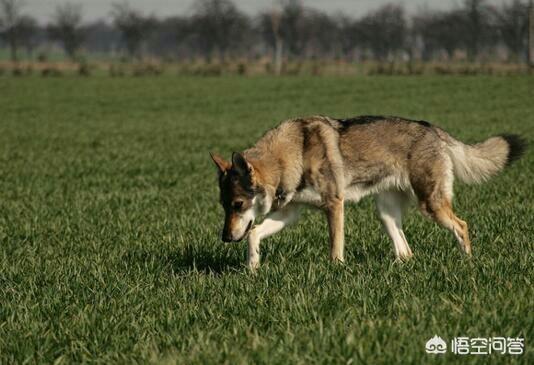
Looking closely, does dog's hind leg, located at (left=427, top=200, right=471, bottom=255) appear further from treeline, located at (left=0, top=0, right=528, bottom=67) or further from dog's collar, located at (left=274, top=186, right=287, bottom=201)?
treeline, located at (left=0, top=0, right=528, bottom=67)

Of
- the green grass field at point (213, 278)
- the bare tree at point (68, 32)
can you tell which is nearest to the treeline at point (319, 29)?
the bare tree at point (68, 32)

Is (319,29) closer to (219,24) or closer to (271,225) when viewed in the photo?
(219,24)

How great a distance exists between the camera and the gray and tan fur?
5.91 meters

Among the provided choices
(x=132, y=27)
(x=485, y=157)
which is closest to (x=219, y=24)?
(x=132, y=27)

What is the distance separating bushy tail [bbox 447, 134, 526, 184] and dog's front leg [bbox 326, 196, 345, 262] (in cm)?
151

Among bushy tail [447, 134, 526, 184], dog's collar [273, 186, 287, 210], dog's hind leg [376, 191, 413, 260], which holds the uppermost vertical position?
bushy tail [447, 134, 526, 184]

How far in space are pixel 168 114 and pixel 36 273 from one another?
88.0 feet

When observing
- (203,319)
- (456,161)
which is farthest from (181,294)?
(456,161)

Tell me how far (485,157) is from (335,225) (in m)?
1.95

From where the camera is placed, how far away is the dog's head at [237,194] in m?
5.64

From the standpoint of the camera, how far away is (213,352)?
3.62m

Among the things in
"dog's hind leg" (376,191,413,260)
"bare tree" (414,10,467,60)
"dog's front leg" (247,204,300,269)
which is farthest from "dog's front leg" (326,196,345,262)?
"bare tree" (414,10,467,60)

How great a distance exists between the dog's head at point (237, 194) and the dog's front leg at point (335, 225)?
0.79m

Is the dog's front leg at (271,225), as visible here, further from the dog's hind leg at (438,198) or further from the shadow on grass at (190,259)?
the dog's hind leg at (438,198)
